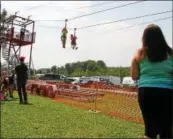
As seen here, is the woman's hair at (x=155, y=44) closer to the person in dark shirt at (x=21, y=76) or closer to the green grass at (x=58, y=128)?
the green grass at (x=58, y=128)

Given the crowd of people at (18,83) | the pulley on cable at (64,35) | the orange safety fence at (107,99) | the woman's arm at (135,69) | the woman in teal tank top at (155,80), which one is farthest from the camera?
the pulley on cable at (64,35)

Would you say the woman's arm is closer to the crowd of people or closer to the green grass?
the green grass

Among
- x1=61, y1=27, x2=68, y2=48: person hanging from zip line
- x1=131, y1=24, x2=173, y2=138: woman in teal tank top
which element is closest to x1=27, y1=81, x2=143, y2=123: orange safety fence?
x1=61, y1=27, x2=68, y2=48: person hanging from zip line

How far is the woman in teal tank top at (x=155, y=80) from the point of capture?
12.8ft

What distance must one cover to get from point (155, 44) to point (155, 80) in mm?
396

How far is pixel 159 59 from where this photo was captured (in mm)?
4070

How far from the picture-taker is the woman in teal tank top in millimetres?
3900

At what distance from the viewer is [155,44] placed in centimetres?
407

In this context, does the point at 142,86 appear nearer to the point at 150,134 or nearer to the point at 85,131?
the point at 150,134

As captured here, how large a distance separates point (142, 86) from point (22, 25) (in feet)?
96.1

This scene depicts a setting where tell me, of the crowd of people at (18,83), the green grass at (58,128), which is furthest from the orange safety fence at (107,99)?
the green grass at (58,128)

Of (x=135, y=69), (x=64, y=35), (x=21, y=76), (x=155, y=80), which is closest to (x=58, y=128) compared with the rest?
(x=135, y=69)

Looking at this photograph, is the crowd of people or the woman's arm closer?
the woman's arm

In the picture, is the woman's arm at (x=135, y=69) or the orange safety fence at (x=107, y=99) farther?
the orange safety fence at (x=107, y=99)
